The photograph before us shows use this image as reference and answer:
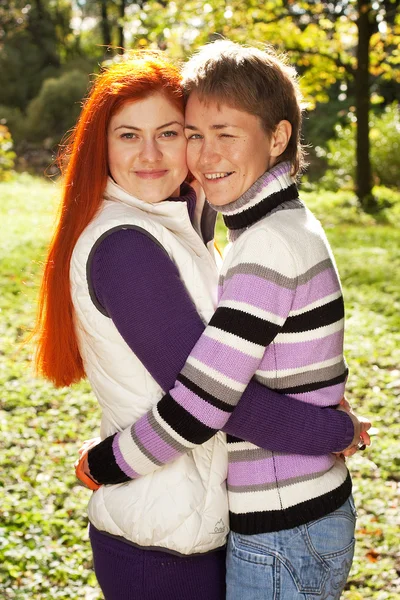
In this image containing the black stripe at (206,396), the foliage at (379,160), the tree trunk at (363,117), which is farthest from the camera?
the foliage at (379,160)

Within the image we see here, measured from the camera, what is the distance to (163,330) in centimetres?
184

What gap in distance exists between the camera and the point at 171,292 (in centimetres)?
187

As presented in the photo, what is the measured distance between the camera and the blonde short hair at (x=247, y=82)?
1.99m

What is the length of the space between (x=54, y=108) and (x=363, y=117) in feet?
40.5

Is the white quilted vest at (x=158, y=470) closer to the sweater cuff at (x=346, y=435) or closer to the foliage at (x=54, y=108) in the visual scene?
the sweater cuff at (x=346, y=435)

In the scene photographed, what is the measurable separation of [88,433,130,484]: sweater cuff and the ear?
870 millimetres

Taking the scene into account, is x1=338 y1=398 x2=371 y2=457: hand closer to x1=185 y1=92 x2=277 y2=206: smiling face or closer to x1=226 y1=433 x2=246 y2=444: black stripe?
x1=226 y1=433 x2=246 y2=444: black stripe

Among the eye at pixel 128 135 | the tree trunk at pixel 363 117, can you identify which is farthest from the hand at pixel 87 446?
the tree trunk at pixel 363 117

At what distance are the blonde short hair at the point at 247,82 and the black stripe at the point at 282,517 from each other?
90 centimetres

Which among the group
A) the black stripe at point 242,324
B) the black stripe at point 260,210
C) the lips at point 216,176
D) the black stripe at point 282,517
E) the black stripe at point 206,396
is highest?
the lips at point 216,176

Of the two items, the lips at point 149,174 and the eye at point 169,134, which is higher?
the eye at point 169,134

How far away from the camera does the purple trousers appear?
193cm

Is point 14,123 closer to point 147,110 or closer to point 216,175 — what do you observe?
point 147,110

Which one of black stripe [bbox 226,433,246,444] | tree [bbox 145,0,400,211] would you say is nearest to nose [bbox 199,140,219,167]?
black stripe [bbox 226,433,246,444]
